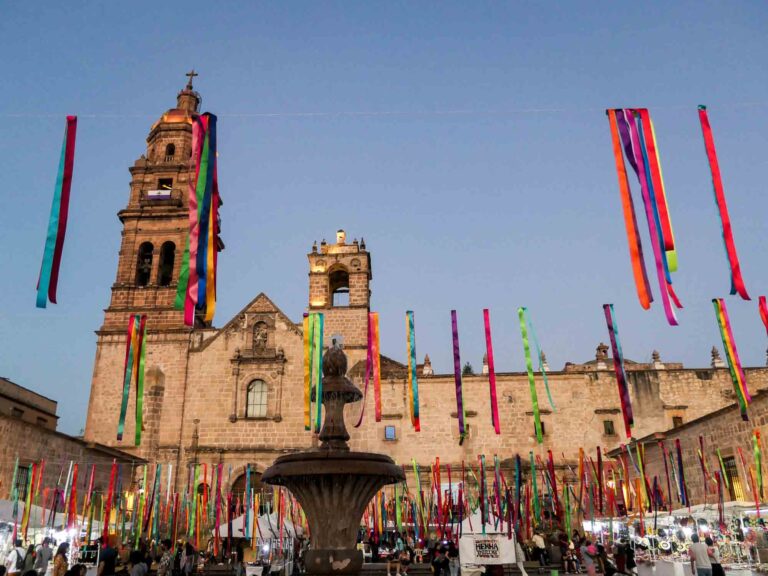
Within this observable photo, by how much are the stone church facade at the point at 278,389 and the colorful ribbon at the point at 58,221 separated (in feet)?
63.7

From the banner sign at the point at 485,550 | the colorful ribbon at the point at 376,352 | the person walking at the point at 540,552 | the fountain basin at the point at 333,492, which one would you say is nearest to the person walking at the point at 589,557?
the banner sign at the point at 485,550

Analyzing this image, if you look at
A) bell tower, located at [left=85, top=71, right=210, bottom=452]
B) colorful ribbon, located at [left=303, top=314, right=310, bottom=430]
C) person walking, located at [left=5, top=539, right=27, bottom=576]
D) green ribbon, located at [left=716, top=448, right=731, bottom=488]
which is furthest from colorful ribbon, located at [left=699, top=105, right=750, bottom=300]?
bell tower, located at [left=85, top=71, right=210, bottom=452]

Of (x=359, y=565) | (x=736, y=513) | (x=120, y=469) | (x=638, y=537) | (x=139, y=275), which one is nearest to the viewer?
(x=359, y=565)

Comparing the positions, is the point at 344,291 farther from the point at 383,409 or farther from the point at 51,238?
the point at 51,238

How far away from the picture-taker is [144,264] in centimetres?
3106

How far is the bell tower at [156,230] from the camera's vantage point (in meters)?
29.5

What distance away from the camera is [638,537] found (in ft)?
59.6

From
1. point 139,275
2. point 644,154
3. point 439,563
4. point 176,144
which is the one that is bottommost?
point 439,563

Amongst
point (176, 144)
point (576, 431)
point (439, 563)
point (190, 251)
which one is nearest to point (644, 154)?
point (190, 251)

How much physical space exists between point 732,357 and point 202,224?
14.2 m

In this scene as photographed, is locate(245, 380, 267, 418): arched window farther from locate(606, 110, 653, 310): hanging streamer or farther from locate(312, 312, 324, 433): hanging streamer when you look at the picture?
locate(606, 110, 653, 310): hanging streamer

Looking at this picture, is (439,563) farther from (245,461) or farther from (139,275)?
(139,275)

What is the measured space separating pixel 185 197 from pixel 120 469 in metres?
14.3

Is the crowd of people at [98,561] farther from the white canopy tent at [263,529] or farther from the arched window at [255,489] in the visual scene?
the arched window at [255,489]
